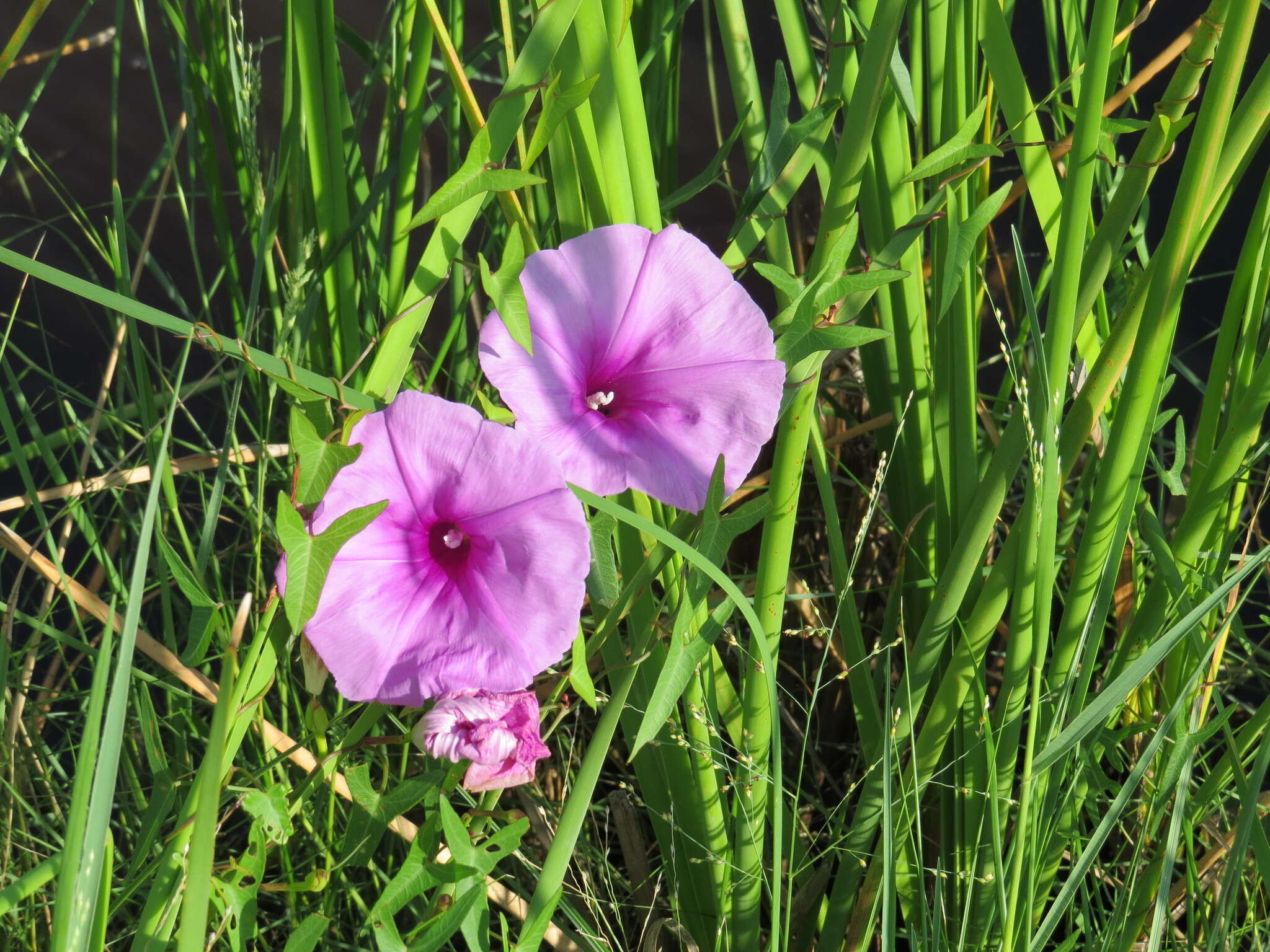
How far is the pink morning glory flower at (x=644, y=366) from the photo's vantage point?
393mm

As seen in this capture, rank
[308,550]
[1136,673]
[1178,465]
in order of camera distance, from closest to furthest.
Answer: [308,550] → [1136,673] → [1178,465]

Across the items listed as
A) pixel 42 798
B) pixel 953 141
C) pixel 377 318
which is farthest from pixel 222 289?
pixel 953 141

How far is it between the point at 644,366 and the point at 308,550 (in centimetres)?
16

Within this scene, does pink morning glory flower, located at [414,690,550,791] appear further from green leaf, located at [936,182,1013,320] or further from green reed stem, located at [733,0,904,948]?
green leaf, located at [936,182,1013,320]

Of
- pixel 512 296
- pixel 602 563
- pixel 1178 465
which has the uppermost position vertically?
pixel 512 296

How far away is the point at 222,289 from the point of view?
1.32m

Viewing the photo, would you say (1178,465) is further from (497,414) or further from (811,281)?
(497,414)

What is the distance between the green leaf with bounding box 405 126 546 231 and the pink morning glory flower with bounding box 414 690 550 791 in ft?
0.57

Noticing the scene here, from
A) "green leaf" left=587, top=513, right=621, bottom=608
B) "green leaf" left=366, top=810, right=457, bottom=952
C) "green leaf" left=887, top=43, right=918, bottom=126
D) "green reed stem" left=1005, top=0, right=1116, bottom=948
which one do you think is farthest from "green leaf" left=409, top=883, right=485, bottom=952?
"green leaf" left=887, top=43, right=918, bottom=126

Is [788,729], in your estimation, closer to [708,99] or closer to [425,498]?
[425,498]

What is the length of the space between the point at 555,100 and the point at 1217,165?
0.29 metres

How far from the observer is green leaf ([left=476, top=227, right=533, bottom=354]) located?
365 mm

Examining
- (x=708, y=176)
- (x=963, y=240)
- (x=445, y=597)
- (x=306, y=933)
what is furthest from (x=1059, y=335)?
(x=306, y=933)

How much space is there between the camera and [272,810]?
37cm
